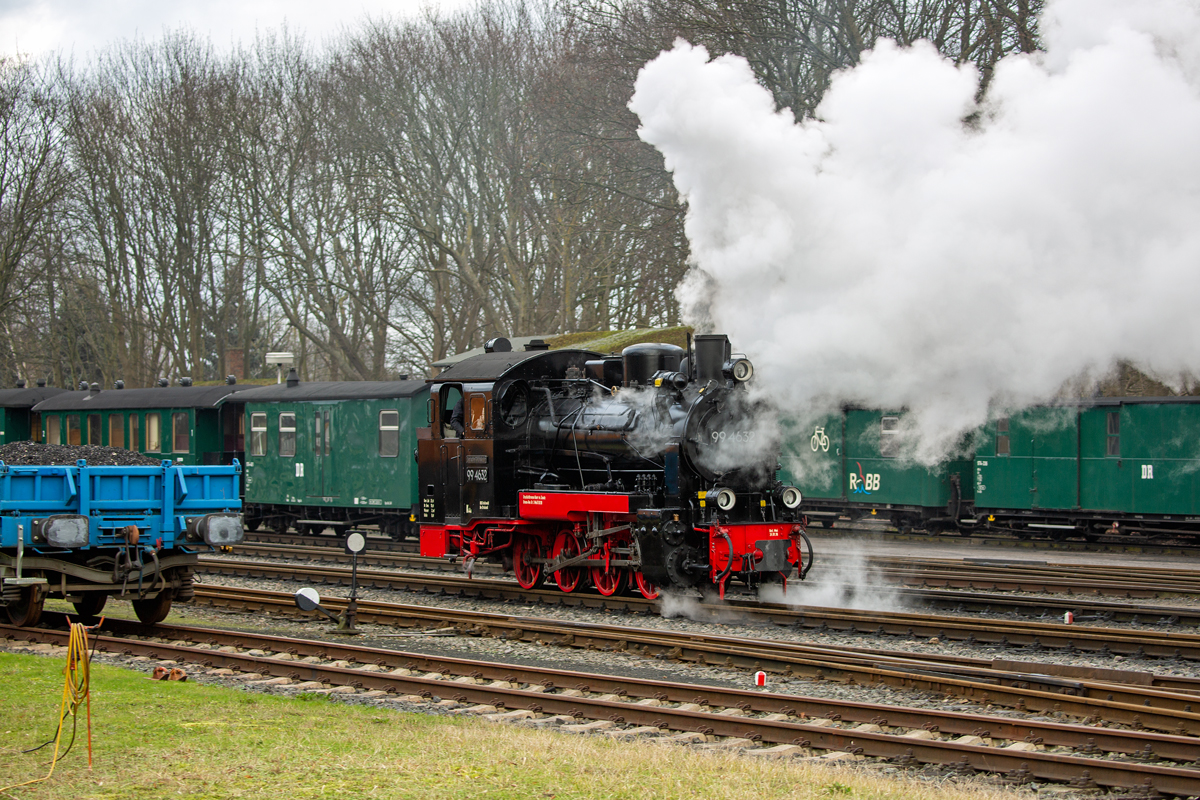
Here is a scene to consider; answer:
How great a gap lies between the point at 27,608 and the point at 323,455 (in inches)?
435

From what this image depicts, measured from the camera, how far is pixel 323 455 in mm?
22344

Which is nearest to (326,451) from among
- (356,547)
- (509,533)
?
(509,533)

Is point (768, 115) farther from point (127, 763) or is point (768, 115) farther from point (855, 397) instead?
point (127, 763)

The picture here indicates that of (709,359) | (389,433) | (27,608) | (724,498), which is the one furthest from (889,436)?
(27,608)

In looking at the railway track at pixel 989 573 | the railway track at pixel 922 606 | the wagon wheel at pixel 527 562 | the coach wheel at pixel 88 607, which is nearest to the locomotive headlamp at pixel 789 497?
the railway track at pixel 922 606

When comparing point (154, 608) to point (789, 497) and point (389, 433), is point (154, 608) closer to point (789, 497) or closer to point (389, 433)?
point (789, 497)

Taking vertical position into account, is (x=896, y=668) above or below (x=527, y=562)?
below

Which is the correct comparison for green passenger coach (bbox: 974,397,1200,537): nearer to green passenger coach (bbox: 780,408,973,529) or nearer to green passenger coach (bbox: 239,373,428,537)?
green passenger coach (bbox: 780,408,973,529)

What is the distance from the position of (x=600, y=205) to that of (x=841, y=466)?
54.0 ft

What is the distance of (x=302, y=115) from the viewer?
43000 mm

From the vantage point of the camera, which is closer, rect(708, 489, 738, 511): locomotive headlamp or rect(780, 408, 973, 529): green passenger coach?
rect(708, 489, 738, 511): locomotive headlamp

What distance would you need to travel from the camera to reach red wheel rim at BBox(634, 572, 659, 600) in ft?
45.1

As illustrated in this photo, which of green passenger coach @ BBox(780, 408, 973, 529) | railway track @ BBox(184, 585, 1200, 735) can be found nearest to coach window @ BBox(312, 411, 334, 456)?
railway track @ BBox(184, 585, 1200, 735)

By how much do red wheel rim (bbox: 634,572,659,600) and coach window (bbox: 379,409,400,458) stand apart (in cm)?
844
